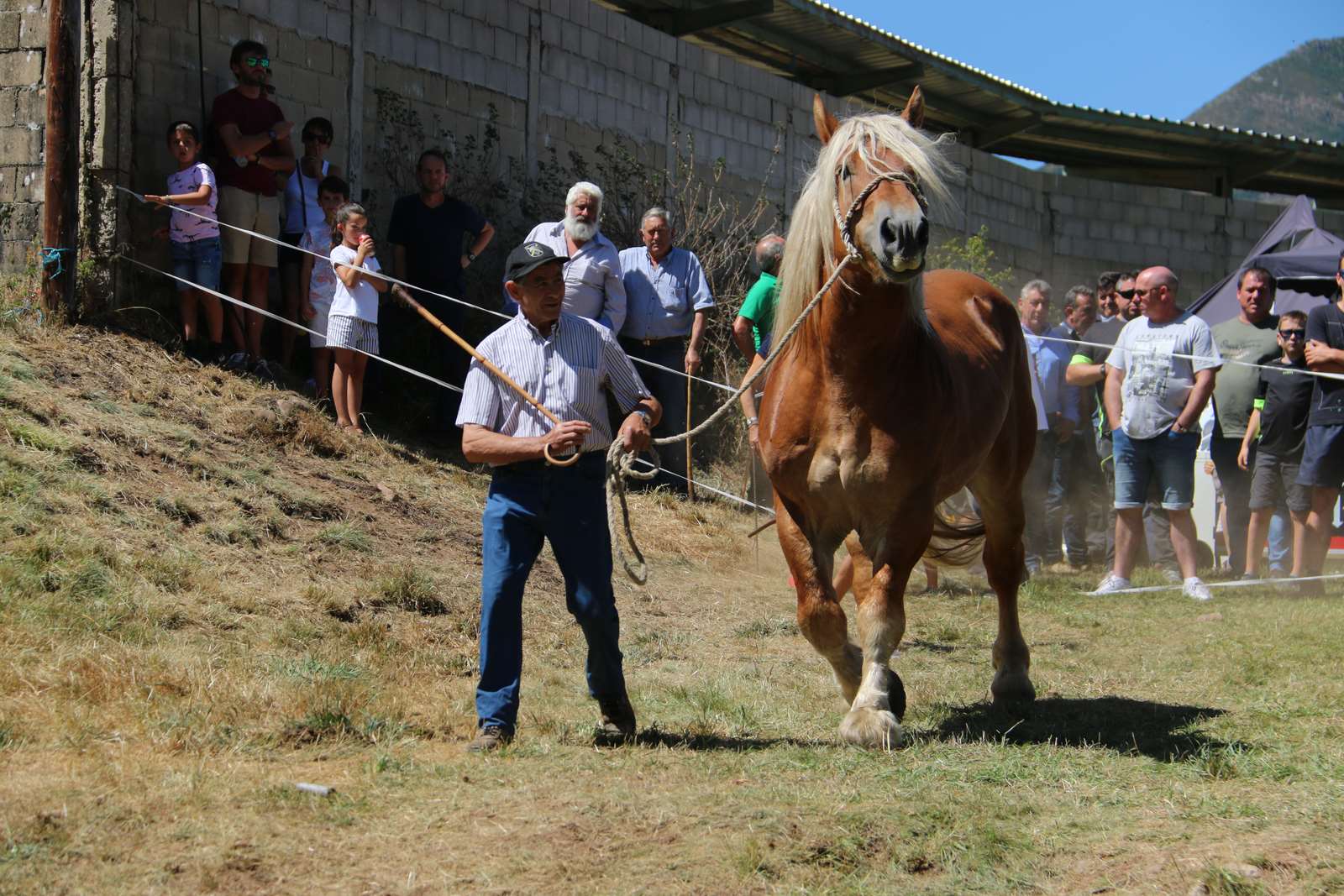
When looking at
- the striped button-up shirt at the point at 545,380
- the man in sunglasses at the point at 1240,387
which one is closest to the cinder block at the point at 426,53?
the man in sunglasses at the point at 1240,387

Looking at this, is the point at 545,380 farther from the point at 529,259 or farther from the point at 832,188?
the point at 832,188

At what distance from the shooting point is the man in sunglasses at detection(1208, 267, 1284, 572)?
35.1ft

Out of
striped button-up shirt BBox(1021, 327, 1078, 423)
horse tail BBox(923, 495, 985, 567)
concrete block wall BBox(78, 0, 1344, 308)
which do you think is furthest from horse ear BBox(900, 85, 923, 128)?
striped button-up shirt BBox(1021, 327, 1078, 423)

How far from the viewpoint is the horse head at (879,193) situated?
483cm

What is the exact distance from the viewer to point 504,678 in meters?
5.00

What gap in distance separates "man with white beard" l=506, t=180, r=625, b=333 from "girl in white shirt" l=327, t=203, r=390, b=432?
47.6 inches

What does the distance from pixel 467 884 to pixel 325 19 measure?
853cm

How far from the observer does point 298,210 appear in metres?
9.66

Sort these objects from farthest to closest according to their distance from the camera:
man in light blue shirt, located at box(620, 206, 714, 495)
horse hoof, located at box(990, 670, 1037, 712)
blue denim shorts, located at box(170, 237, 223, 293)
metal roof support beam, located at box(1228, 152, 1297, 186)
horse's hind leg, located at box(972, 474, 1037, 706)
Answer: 1. metal roof support beam, located at box(1228, 152, 1297, 186)
2. man in light blue shirt, located at box(620, 206, 714, 495)
3. blue denim shorts, located at box(170, 237, 223, 293)
4. horse's hind leg, located at box(972, 474, 1037, 706)
5. horse hoof, located at box(990, 670, 1037, 712)

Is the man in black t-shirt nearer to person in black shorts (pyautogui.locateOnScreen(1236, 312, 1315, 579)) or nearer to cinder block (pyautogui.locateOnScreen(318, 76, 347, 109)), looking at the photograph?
cinder block (pyautogui.locateOnScreen(318, 76, 347, 109))

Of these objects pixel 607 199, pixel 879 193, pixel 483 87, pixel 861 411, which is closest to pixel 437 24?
pixel 483 87

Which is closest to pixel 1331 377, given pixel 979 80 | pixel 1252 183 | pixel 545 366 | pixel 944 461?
pixel 944 461

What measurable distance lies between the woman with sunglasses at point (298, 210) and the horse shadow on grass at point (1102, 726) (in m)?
5.78

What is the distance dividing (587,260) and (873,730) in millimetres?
5639
